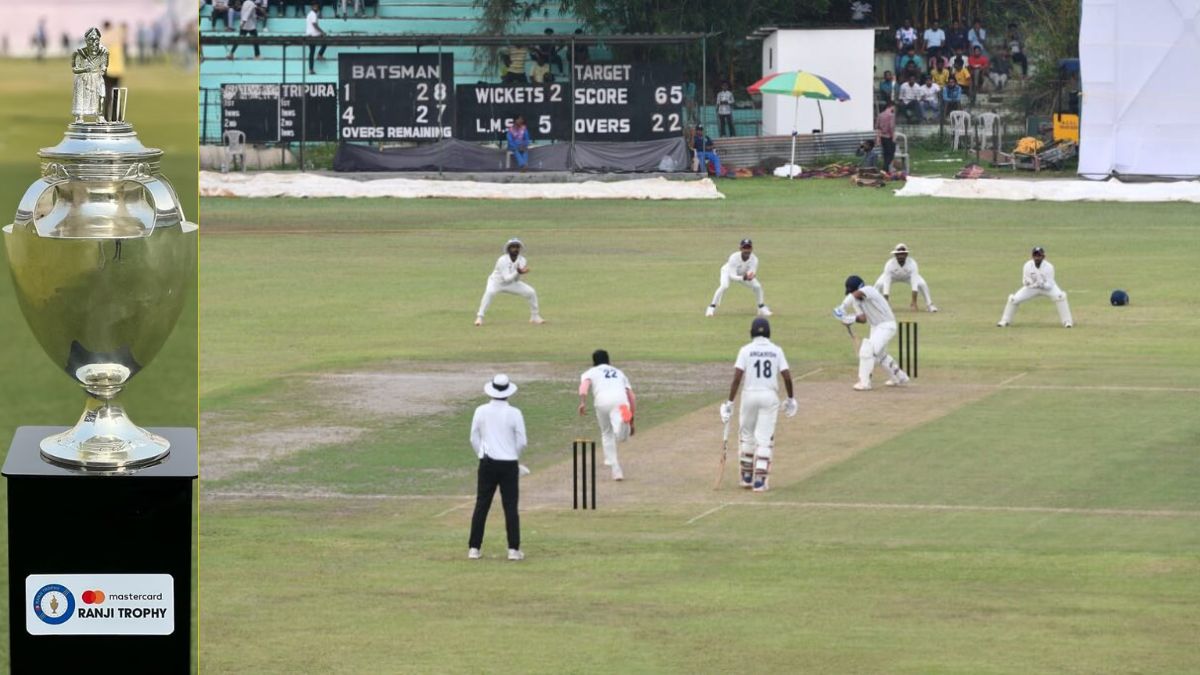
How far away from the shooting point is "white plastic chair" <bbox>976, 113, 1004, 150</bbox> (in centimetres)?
5738

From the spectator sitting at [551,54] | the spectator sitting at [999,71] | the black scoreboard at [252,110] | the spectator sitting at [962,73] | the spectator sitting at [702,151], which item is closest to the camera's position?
the black scoreboard at [252,110]

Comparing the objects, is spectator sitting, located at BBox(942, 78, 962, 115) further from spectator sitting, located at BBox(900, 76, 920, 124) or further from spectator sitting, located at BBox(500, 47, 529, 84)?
spectator sitting, located at BBox(500, 47, 529, 84)

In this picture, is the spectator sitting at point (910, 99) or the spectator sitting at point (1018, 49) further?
the spectator sitting at point (1018, 49)

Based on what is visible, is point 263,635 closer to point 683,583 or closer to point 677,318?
point 683,583

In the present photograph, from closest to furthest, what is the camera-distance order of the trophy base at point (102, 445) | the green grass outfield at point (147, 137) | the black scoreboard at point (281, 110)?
the trophy base at point (102, 445)
the green grass outfield at point (147, 137)
the black scoreboard at point (281, 110)

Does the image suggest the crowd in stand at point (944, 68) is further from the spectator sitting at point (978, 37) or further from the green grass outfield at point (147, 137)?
the green grass outfield at point (147, 137)

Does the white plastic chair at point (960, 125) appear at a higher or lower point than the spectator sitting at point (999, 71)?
lower

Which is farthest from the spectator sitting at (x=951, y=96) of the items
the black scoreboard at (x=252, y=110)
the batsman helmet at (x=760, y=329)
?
the batsman helmet at (x=760, y=329)

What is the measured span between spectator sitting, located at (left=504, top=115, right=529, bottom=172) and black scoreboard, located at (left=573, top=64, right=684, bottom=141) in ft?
4.78

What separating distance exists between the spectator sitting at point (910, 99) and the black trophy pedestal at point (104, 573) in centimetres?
5672

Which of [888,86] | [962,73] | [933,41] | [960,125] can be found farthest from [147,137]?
[933,41]

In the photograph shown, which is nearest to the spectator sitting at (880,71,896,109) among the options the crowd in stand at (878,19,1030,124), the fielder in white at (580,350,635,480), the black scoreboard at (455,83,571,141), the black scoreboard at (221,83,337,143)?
the crowd in stand at (878,19,1030,124)

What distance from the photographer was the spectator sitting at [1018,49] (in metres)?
63.1

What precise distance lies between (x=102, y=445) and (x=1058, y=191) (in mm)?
49696
